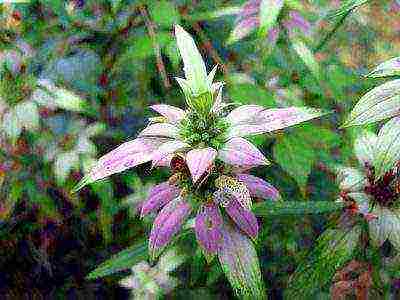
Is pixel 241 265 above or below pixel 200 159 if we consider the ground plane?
below

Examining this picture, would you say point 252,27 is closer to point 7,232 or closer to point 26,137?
point 26,137

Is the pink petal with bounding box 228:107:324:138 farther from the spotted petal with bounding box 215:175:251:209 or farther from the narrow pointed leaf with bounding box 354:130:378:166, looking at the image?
the narrow pointed leaf with bounding box 354:130:378:166

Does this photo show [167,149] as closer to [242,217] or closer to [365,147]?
[242,217]

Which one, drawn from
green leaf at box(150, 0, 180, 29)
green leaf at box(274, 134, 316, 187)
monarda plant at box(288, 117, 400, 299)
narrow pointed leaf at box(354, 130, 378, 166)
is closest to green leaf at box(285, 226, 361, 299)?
monarda plant at box(288, 117, 400, 299)

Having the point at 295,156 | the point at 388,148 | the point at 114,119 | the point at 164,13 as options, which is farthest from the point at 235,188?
the point at 114,119

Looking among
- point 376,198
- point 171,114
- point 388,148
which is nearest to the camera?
point 388,148

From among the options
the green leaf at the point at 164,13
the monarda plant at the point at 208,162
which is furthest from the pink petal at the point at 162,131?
the green leaf at the point at 164,13

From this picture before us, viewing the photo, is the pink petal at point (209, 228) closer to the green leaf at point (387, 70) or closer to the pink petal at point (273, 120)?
the pink petal at point (273, 120)
